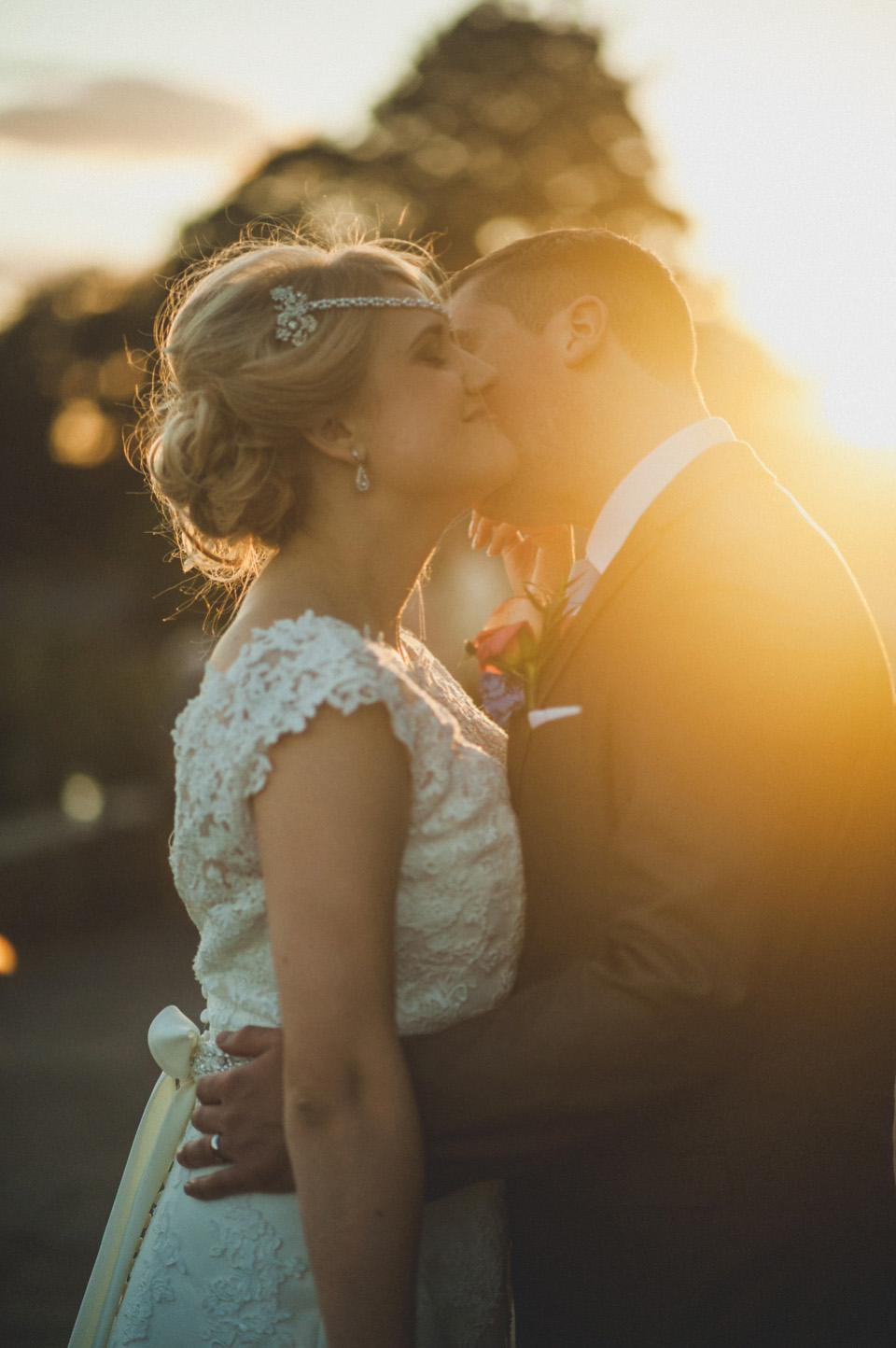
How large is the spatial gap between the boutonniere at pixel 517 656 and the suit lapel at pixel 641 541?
0.08 feet

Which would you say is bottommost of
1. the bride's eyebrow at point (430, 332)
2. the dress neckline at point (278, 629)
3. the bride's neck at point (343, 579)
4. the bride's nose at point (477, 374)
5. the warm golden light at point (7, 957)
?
the warm golden light at point (7, 957)

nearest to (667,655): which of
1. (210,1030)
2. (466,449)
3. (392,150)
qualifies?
(466,449)

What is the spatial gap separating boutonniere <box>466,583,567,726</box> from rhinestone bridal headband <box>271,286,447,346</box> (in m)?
0.73

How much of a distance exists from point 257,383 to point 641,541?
2.79 ft

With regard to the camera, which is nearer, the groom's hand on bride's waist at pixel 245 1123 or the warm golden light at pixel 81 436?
the groom's hand on bride's waist at pixel 245 1123

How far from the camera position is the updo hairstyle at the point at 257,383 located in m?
2.39

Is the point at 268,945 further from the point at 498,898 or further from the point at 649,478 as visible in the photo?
the point at 649,478

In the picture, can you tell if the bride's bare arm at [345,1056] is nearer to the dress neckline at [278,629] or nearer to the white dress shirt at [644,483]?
the dress neckline at [278,629]

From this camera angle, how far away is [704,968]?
198 cm

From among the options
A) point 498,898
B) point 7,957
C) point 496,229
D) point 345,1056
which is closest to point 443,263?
point 496,229

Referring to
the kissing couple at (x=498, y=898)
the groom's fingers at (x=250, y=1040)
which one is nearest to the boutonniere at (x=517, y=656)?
the kissing couple at (x=498, y=898)

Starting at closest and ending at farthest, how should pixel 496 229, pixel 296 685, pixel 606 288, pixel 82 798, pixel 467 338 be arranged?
pixel 296 685
pixel 606 288
pixel 467 338
pixel 82 798
pixel 496 229

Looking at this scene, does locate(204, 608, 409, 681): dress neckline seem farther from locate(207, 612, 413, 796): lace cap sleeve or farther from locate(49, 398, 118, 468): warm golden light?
locate(49, 398, 118, 468): warm golden light

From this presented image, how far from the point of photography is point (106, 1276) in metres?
2.51
